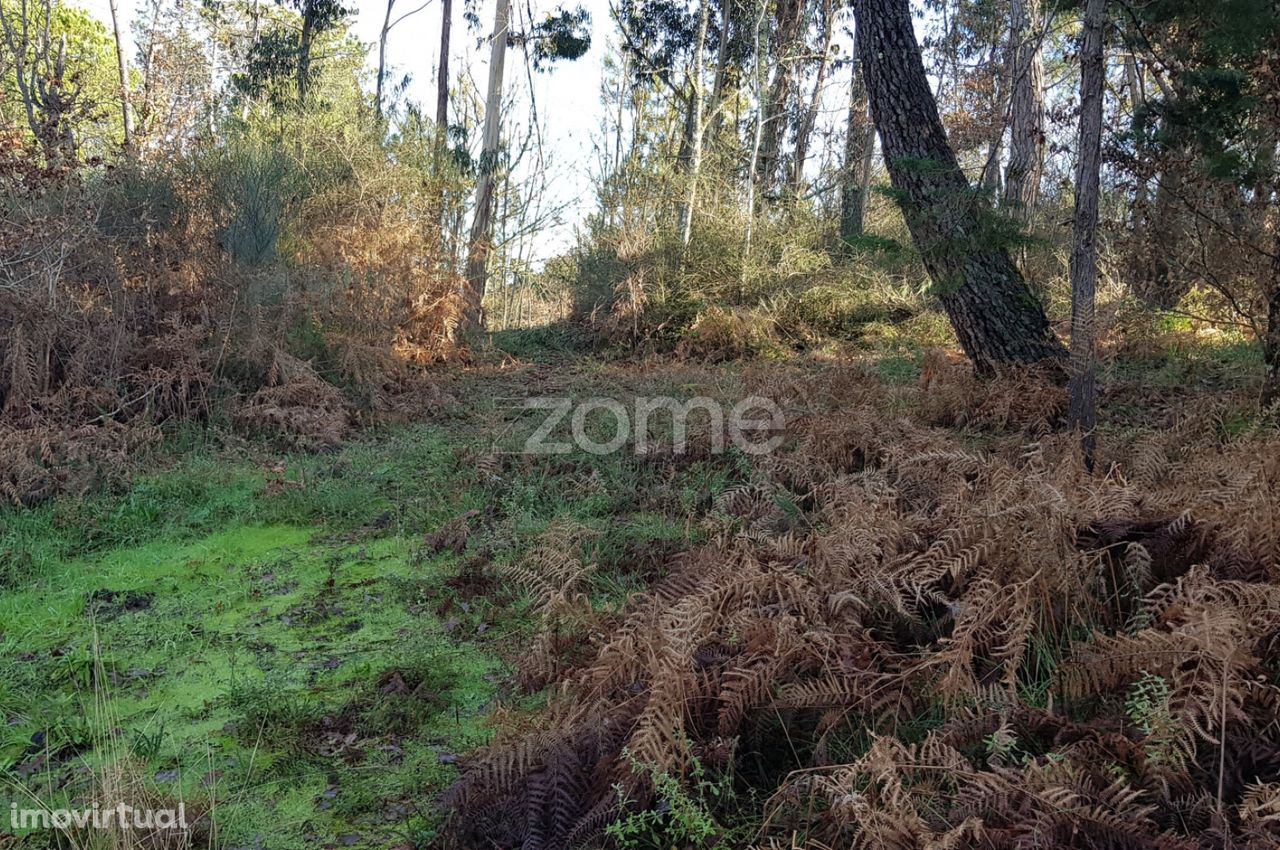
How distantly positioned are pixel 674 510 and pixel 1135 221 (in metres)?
4.30

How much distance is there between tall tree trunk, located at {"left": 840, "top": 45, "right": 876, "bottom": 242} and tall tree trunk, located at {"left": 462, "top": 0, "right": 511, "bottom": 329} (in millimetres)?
5362

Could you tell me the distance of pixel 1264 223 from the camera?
564 cm

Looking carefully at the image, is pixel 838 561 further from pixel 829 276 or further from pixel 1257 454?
pixel 829 276

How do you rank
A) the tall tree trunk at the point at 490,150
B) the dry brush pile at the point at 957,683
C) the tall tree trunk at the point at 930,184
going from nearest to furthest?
the dry brush pile at the point at 957,683
the tall tree trunk at the point at 930,184
the tall tree trunk at the point at 490,150

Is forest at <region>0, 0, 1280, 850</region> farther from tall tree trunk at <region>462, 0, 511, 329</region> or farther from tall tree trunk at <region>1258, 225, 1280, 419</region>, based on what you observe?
tall tree trunk at <region>462, 0, 511, 329</region>

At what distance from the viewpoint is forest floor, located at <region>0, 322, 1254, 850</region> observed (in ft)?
9.11

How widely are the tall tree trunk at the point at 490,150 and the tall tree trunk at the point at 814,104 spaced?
577 centimetres

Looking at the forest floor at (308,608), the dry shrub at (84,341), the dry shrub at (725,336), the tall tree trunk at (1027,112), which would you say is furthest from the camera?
the tall tree trunk at (1027,112)

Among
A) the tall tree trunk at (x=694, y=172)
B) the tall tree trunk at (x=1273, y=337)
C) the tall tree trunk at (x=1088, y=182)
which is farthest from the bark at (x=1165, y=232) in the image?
the tall tree trunk at (x=694, y=172)

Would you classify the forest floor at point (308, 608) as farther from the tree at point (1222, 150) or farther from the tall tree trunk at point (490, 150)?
the tall tree trunk at point (490, 150)

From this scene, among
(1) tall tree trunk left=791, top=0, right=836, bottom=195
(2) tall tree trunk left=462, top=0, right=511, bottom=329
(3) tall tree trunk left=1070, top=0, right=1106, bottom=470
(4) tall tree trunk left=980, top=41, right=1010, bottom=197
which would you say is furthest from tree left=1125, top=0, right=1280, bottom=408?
(1) tall tree trunk left=791, top=0, right=836, bottom=195

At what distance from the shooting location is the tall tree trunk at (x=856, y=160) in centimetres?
1367

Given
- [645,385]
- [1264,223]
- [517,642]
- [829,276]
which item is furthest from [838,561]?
[829,276]

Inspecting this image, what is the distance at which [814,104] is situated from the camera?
17.9m
